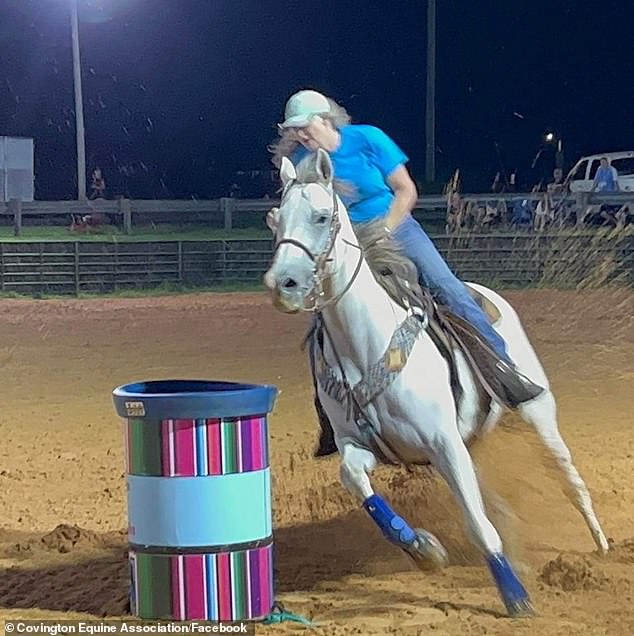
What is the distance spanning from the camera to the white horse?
4918 millimetres

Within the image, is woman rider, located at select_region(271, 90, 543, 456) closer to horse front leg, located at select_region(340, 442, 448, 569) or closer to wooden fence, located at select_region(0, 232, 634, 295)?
horse front leg, located at select_region(340, 442, 448, 569)

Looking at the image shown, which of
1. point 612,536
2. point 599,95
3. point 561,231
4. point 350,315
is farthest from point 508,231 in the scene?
point 599,95

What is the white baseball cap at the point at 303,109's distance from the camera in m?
5.23

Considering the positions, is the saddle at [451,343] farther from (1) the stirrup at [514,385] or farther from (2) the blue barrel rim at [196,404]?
(2) the blue barrel rim at [196,404]

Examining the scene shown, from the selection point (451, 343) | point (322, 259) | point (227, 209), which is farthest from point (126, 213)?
point (322, 259)

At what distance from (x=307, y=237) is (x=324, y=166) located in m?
0.33

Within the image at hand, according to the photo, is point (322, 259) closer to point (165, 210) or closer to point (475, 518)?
point (475, 518)

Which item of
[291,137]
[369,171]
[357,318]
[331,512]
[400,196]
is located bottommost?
[331,512]

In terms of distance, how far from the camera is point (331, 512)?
284 inches

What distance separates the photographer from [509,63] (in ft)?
156

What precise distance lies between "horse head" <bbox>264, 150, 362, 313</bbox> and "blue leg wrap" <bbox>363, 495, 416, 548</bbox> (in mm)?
870

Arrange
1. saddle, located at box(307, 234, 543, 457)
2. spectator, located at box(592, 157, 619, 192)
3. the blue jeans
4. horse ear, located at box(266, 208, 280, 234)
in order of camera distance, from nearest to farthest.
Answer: horse ear, located at box(266, 208, 280, 234) < saddle, located at box(307, 234, 543, 457) < the blue jeans < spectator, located at box(592, 157, 619, 192)

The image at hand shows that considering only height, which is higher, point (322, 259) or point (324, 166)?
point (324, 166)

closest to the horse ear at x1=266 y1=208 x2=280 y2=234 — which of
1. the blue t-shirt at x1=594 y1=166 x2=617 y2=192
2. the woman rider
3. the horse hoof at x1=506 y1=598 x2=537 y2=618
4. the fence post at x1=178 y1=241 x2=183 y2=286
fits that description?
the woman rider
